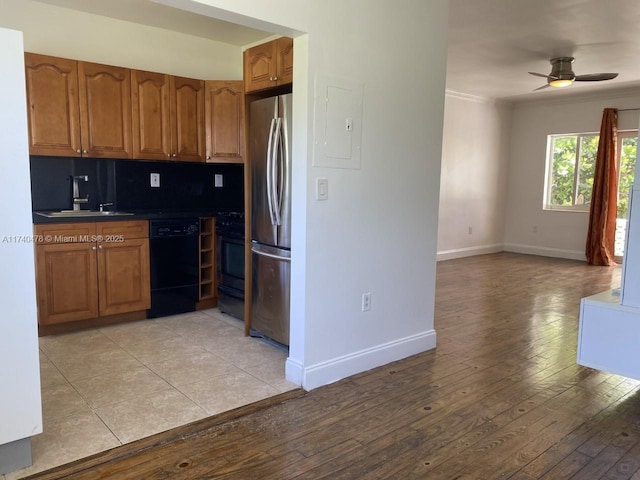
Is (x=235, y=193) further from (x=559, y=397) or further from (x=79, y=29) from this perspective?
(x=559, y=397)

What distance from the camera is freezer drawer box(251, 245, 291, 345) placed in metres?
3.21

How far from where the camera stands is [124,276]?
153 inches

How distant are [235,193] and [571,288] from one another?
13.5 feet

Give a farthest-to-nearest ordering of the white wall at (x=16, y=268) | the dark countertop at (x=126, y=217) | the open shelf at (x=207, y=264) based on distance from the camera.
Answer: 1. the open shelf at (x=207, y=264)
2. the dark countertop at (x=126, y=217)
3. the white wall at (x=16, y=268)

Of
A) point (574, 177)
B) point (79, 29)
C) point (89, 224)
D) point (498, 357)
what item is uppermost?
point (79, 29)

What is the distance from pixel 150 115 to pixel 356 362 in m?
2.76

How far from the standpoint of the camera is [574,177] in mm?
7773

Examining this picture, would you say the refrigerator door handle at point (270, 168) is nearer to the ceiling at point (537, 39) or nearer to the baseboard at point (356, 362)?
the baseboard at point (356, 362)

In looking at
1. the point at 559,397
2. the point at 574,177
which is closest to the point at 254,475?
the point at 559,397

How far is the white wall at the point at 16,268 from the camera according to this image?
1.78 meters

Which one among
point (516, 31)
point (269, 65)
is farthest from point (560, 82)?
point (269, 65)

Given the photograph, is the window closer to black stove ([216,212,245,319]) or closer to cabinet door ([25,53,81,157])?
black stove ([216,212,245,319])

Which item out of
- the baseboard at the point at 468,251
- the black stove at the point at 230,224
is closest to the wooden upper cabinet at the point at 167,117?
the black stove at the point at 230,224

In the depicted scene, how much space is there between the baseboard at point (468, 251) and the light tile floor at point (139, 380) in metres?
4.47
